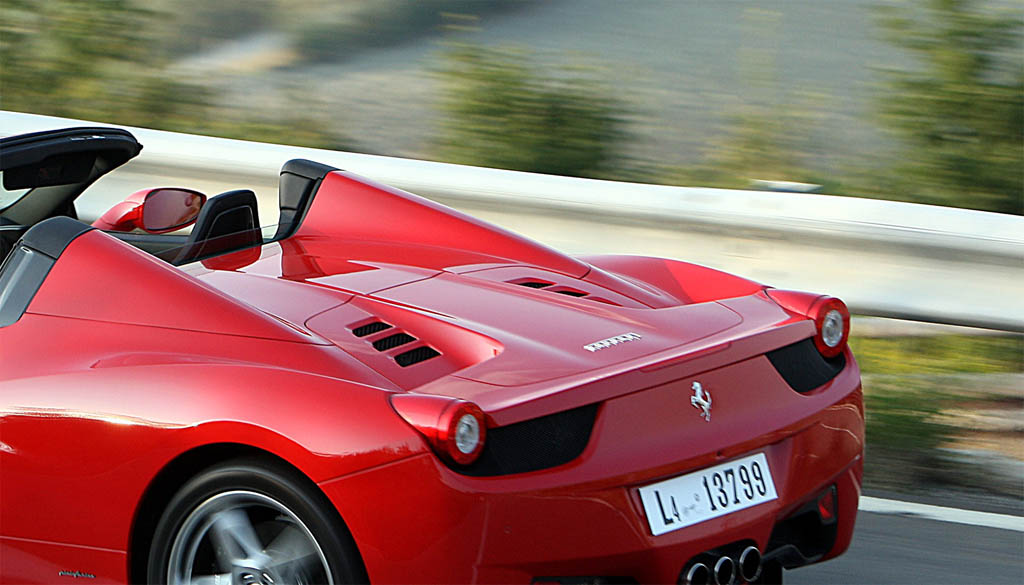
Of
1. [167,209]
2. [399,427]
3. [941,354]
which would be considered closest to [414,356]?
[399,427]

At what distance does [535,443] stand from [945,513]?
7.02 ft

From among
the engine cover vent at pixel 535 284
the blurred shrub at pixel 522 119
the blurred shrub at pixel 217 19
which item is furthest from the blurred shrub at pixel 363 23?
the engine cover vent at pixel 535 284

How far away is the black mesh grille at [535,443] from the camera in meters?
2.78

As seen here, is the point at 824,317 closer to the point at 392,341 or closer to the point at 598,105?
the point at 392,341

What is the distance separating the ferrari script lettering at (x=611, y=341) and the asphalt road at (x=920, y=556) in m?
0.97

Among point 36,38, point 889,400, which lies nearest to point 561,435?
point 889,400

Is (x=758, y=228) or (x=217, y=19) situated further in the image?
(x=217, y=19)

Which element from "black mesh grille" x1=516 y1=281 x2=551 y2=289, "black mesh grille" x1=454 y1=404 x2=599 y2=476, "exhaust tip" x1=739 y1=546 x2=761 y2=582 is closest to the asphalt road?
"exhaust tip" x1=739 y1=546 x2=761 y2=582

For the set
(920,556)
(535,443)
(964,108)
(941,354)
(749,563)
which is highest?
(535,443)

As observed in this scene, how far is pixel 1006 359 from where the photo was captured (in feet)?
19.3

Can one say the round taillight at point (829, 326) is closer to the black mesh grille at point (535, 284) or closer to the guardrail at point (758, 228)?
Result: the black mesh grille at point (535, 284)

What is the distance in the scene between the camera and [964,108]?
7.52 m

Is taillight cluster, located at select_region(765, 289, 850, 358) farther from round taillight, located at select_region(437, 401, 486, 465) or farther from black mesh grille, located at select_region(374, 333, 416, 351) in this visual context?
round taillight, located at select_region(437, 401, 486, 465)

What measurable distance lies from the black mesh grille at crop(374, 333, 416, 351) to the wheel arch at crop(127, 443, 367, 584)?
406 millimetres
